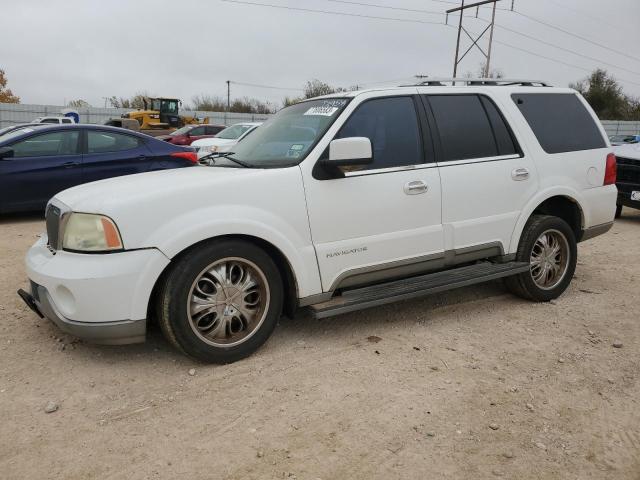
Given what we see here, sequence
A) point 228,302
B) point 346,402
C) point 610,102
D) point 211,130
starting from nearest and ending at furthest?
point 346,402 → point 228,302 → point 211,130 → point 610,102

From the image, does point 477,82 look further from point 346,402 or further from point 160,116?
point 160,116

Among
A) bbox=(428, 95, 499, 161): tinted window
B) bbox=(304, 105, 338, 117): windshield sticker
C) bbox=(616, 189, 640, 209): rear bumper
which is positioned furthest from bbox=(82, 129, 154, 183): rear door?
bbox=(616, 189, 640, 209): rear bumper

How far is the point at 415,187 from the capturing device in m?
3.96

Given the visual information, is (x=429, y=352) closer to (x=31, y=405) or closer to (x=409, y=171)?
(x=409, y=171)

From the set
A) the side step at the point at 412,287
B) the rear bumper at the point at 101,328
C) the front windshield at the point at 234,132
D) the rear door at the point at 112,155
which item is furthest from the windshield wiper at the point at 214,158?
the front windshield at the point at 234,132

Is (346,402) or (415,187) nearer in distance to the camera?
(346,402)

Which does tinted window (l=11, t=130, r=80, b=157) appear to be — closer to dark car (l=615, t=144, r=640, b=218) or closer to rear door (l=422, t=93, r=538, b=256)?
rear door (l=422, t=93, r=538, b=256)

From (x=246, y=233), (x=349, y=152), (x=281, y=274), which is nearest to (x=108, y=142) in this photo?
(x=281, y=274)

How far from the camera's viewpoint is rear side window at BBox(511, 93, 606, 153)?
472 centimetres

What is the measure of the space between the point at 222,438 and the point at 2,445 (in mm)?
1065

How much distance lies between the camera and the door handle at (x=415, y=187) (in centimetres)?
394

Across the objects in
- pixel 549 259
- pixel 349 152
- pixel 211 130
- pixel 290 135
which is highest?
pixel 211 130

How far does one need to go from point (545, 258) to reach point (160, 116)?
33.7 m

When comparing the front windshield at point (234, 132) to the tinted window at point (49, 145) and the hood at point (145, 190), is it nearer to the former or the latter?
the tinted window at point (49, 145)
